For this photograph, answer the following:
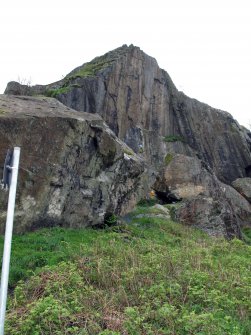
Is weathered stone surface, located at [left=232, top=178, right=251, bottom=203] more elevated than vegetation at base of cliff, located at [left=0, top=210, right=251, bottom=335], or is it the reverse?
weathered stone surface, located at [left=232, top=178, right=251, bottom=203]

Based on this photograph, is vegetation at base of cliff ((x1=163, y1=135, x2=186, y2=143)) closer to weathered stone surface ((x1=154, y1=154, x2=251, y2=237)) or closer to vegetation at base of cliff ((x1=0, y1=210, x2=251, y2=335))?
weathered stone surface ((x1=154, y1=154, x2=251, y2=237))

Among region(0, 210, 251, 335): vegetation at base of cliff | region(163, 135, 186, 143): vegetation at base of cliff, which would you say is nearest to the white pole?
region(0, 210, 251, 335): vegetation at base of cliff

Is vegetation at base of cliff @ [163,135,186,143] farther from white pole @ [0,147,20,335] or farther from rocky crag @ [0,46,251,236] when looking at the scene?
white pole @ [0,147,20,335]

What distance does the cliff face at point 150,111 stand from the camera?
3834 cm

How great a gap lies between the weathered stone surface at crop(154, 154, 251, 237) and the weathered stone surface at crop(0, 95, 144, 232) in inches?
166

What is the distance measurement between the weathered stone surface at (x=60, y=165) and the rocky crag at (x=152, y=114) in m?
9.65

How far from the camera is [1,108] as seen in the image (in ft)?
44.2

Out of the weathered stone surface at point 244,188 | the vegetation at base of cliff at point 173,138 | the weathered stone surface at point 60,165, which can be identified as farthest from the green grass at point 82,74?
the weathered stone surface at point 60,165

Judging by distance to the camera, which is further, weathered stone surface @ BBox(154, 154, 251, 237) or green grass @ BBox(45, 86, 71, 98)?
green grass @ BBox(45, 86, 71, 98)

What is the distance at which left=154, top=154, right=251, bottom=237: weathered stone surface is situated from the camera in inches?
781

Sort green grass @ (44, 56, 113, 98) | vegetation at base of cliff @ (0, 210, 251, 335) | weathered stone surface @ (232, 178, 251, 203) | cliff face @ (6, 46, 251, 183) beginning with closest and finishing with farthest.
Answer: vegetation at base of cliff @ (0, 210, 251, 335)
weathered stone surface @ (232, 178, 251, 203)
green grass @ (44, 56, 113, 98)
cliff face @ (6, 46, 251, 183)

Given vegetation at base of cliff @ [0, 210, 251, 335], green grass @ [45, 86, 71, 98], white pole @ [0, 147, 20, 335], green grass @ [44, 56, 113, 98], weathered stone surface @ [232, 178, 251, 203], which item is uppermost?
green grass @ [44, 56, 113, 98]

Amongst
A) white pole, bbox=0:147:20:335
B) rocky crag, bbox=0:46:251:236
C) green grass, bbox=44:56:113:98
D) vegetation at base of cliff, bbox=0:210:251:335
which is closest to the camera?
white pole, bbox=0:147:20:335

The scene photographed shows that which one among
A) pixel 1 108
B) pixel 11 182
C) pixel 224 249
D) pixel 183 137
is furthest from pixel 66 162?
pixel 183 137
